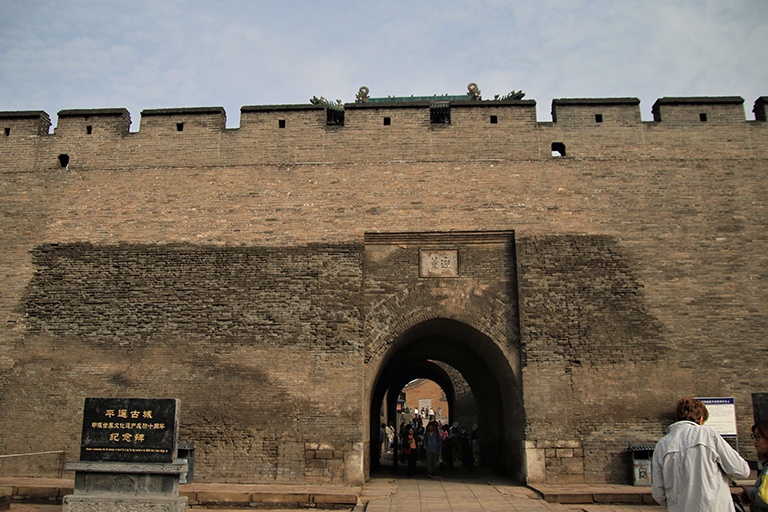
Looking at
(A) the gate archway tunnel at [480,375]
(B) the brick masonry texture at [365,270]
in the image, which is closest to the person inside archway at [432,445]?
(A) the gate archway tunnel at [480,375]

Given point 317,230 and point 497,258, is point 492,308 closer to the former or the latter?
point 497,258

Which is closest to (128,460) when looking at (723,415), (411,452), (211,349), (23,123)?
(211,349)

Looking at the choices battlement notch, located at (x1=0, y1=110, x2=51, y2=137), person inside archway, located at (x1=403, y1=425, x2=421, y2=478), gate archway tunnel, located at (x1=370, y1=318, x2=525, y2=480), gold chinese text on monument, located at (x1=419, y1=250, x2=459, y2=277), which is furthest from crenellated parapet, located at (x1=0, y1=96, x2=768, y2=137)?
person inside archway, located at (x1=403, y1=425, x2=421, y2=478)

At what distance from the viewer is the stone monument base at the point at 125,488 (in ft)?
21.2

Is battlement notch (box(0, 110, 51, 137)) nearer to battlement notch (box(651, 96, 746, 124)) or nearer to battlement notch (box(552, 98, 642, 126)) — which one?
battlement notch (box(552, 98, 642, 126))

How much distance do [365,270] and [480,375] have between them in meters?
5.11

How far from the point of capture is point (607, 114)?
1066 centimetres

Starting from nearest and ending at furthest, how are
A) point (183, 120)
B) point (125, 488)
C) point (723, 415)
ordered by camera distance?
point (125, 488) → point (723, 415) → point (183, 120)

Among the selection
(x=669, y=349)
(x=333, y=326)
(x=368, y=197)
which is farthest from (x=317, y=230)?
(x=669, y=349)

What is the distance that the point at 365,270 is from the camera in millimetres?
10078

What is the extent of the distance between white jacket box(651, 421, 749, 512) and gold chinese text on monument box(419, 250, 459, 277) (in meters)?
6.48

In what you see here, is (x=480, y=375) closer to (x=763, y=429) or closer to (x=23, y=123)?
(x=763, y=429)

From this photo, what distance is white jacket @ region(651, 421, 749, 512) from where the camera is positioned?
341cm

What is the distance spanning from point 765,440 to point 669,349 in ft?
21.0
